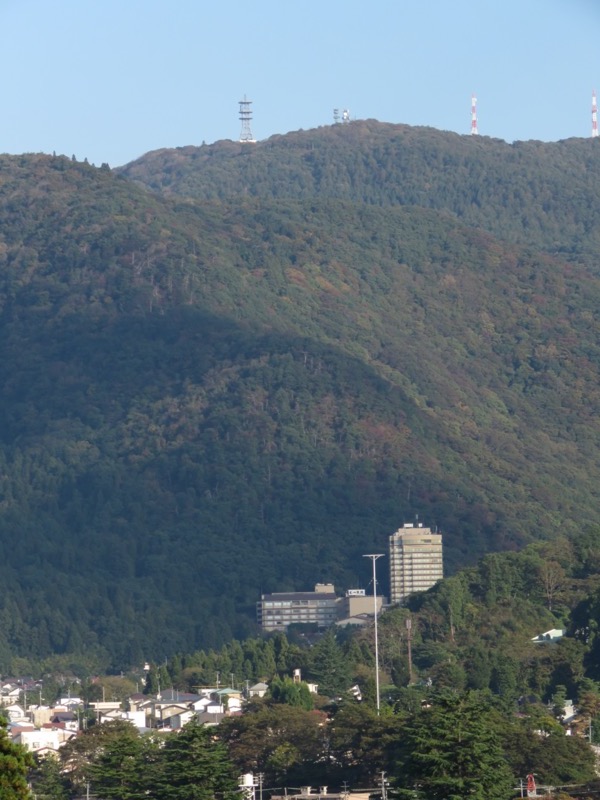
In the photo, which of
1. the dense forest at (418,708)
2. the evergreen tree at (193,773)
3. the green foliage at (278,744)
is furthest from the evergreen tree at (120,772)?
the green foliage at (278,744)

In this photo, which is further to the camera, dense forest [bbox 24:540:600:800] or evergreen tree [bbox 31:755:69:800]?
evergreen tree [bbox 31:755:69:800]

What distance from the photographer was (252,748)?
319ft

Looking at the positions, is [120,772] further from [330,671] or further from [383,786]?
[330,671]

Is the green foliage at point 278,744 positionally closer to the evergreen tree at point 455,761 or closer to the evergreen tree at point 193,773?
the evergreen tree at point 193,773

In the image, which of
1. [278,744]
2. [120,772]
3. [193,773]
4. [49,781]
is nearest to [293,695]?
[278,744]

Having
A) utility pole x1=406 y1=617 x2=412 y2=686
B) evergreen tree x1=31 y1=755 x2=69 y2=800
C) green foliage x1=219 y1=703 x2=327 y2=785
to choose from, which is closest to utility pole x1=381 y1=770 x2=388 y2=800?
green foliage x1=219 y1=703 x2=327 y2=785

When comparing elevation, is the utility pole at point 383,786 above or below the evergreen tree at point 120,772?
below

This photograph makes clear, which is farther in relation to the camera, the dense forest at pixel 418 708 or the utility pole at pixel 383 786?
the utility pole at pixel 383 786

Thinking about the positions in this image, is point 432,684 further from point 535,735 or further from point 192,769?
point 192,769

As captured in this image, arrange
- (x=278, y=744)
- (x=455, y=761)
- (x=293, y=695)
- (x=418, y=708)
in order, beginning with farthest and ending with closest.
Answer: (x=293, y=695)
(x=418, y=708)
(x=278, y=744)
(x=455, y=761)

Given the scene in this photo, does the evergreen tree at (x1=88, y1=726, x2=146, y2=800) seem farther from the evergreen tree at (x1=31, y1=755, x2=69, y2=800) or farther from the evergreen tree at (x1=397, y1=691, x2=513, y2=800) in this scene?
the evergreen tree at (x1=397, y1=691, x2=513, y2=800)

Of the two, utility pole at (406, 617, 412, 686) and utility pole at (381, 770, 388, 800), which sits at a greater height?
utility pole at (406, 617, 412, 686)

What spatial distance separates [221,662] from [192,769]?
2612 inches

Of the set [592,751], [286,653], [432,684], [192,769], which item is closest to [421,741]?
[192,769]
